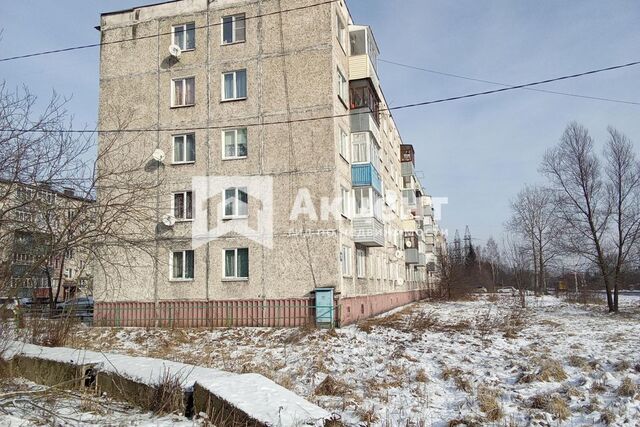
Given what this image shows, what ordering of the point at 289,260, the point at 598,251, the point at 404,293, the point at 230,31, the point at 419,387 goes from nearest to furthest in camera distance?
the point at 419,387, the point at 289,260, the point at 230,31, the point at 598,251, the point at 404,293

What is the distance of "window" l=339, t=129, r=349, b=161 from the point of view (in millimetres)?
20750

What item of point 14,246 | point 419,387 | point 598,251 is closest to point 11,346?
point 14,246

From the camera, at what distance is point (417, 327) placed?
1688cm

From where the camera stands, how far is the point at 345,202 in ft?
68.4

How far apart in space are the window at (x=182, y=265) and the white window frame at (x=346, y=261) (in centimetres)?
596

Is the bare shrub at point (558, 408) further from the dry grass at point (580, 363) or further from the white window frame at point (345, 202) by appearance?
the white window frame at point (345, 202)

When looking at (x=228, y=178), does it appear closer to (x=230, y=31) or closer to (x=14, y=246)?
(x=230, y=31)

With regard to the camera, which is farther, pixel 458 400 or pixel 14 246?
pixel 14 246

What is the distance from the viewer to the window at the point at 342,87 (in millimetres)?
20916

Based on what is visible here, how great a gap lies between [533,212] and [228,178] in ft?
138

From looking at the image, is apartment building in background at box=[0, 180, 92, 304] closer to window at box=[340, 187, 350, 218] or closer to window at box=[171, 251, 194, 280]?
window at box=[171, 251, 194, 280]

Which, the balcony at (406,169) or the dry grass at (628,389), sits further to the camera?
the balcony at (406,169)

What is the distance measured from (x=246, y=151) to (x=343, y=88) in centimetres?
488

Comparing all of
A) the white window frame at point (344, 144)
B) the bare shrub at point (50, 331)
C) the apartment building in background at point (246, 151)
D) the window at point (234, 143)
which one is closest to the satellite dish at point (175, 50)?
the apartment building in background at point (246, 151)
